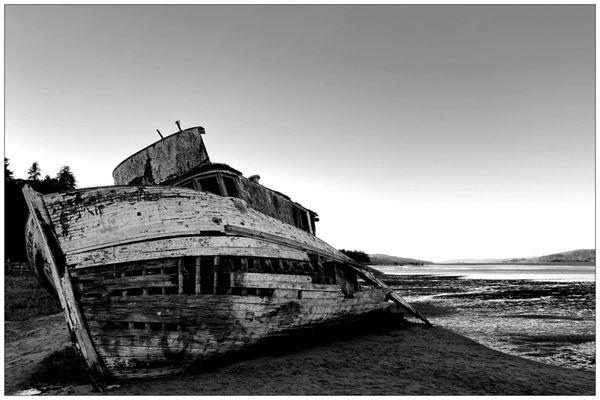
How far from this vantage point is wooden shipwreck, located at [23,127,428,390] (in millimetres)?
5699

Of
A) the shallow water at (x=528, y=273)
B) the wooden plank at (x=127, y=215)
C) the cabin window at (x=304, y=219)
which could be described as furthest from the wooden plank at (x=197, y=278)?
the shallow water at (x=528, y=273)

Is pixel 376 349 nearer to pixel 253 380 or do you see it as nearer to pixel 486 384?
pixel 486 384

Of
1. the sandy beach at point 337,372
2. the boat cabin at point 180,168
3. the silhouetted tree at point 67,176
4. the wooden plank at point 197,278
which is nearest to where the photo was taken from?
the sandy beach at point 337,372

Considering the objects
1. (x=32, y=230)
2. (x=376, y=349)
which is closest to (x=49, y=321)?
(x=32, y=230)

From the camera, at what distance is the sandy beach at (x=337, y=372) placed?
5938 mm

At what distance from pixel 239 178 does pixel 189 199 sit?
2098mm

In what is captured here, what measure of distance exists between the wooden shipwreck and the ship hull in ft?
0.05

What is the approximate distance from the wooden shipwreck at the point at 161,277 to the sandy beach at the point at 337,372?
444mm

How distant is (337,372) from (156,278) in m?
3.75

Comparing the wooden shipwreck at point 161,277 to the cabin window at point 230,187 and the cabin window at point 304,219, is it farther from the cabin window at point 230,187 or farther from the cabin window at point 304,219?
the cabin window at point 304,219

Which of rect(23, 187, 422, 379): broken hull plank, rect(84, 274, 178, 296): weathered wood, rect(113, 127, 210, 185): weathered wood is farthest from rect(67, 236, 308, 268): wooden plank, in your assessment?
rect(113, 127, 210, 185): weathered wood

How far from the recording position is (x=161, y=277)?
5.98 metres

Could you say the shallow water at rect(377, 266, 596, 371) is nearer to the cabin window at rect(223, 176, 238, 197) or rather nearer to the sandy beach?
the sandy beach

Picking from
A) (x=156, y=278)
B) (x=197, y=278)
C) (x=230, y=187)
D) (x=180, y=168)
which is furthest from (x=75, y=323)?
(x=180, y=168)
